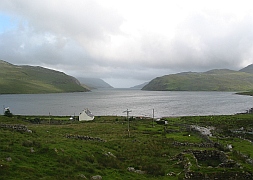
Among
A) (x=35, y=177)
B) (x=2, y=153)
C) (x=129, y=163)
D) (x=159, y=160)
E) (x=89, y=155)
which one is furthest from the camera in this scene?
(x=159, y=160)

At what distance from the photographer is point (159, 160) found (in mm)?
37781

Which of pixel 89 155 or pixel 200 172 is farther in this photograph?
pixel 89 155

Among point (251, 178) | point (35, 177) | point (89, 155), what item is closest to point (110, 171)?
point (89, 155)

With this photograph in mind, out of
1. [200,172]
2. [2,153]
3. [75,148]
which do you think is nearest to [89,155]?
[75,148]

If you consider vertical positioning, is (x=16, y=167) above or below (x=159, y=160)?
above

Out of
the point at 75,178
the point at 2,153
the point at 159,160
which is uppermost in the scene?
the point at 2,153

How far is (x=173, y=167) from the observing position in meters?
33.4

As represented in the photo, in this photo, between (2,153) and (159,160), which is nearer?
(2,153)

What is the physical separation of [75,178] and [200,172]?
586 inches

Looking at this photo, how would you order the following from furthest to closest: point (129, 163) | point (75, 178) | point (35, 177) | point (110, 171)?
point (129, 163), point (110, 171), point (75, 178), point (35, 177)

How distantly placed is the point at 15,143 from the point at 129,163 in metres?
15.4

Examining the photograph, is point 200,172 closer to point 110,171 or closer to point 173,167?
point 173,167

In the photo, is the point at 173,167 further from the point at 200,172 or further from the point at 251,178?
the point at 251,178

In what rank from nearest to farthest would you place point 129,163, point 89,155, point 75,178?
point 75,178 < point 89,155 < point 129,163
